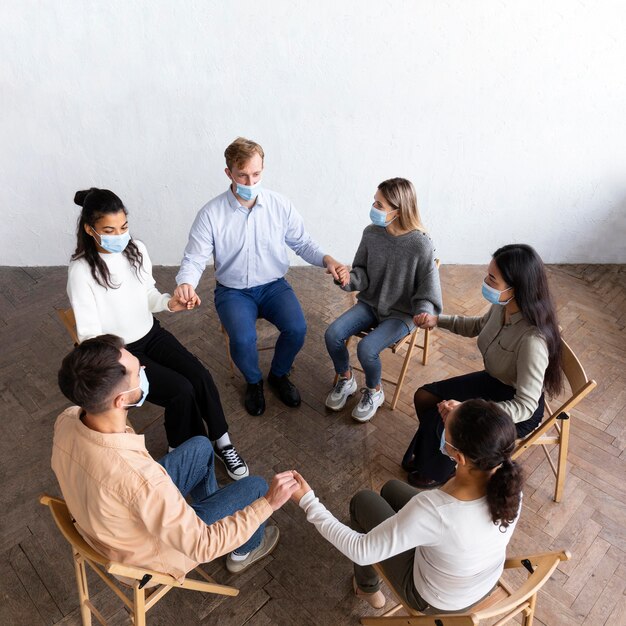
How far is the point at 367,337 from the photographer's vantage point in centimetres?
292

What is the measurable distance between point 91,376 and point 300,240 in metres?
1.85

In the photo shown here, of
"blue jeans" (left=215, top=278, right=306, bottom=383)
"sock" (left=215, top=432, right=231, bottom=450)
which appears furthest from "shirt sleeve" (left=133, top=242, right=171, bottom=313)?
"sock" (left=215, top=432, right=231, bottom=450)

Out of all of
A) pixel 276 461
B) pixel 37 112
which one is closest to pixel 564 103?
pixel 276 461

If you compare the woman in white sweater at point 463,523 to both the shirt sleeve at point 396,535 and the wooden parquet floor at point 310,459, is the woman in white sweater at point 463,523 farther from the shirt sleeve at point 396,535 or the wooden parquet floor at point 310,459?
the wooden parquet floor at point 310,459

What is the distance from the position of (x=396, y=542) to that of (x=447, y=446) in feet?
1.08

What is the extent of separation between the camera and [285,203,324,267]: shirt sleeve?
310cm

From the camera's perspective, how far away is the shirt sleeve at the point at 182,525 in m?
1.54

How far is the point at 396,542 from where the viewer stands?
5.16ft

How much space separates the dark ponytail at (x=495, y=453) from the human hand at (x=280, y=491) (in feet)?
1.92

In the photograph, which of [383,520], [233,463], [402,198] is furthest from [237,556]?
[402,198]

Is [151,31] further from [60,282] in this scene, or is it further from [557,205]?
[557,205]

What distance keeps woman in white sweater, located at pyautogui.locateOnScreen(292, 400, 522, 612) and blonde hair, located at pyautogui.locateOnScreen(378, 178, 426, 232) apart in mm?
1437

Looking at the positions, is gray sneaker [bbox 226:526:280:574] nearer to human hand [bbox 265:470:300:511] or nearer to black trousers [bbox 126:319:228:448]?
black trousers [bbox 126:319:228:448]

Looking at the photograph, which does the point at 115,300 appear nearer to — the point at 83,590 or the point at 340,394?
the point at 83,590
